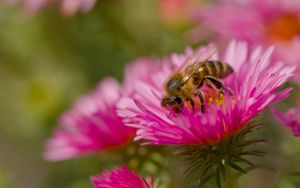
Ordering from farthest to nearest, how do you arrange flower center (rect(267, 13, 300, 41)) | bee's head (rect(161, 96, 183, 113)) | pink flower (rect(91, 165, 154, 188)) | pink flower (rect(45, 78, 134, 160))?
flower center (rect(267, 13, 300, 41)), pink flower (rect(45, 78, 134, 160)), bee's head (rect(161, 96, 183, 113)), pink flower (rect(91, 165, 154, 188))

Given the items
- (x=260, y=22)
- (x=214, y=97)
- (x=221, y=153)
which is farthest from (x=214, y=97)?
(x=260, y=22)

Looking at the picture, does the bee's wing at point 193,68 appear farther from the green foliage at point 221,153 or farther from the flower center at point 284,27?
the flower center at point 284,27

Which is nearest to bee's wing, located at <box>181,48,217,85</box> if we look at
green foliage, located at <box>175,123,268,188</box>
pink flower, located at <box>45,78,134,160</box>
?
green foliage, located at <box>175,123,268,188</box>

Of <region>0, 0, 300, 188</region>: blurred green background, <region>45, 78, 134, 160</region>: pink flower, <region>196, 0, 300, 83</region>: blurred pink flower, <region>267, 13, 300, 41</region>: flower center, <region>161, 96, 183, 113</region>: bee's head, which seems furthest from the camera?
<region>0, 0, 300, 188</region>: blurred green background

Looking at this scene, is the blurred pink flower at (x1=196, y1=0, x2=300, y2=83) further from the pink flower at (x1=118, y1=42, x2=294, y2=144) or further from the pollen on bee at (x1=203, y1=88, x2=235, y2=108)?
the pink flower at (x1=118, y1=42, x2=294, y2=144)

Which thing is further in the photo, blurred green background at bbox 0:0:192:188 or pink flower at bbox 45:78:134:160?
blurred green background at bbox 0:0:192:188
